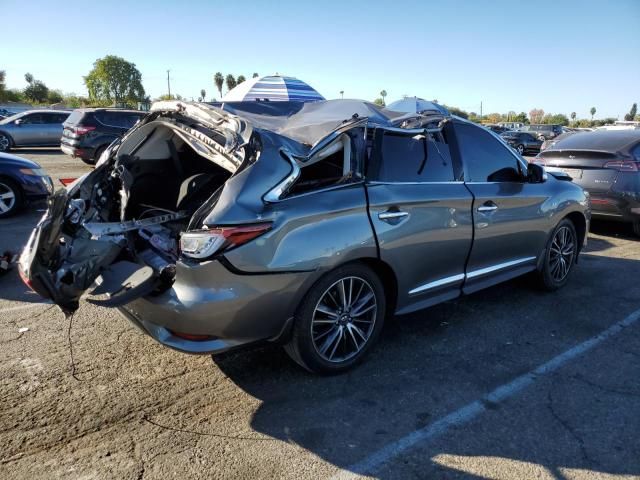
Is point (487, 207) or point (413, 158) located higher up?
point (413, 158)

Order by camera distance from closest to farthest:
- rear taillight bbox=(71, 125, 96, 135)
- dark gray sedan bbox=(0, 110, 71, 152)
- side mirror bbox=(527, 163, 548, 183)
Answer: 1. side mirror bbox=(527, 163, 548, 183)
2. rear taillight bbox=(71, 125, 96, 135)
3. dark gray sedan bbox=(0, 110, 71, 152)

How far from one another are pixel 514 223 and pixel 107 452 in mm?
3663

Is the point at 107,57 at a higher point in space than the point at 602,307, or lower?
higher

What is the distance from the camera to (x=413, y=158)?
3904 millimetres

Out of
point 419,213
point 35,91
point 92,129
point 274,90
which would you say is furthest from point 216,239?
point 35,91

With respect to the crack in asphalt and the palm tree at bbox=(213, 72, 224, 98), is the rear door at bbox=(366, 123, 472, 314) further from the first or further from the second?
the palm tree at bbox=(213, 72, 224, 98)

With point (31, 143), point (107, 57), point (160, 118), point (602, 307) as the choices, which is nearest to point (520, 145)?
point (31, 143)

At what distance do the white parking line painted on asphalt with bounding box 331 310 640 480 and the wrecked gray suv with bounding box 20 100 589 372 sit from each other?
781mm

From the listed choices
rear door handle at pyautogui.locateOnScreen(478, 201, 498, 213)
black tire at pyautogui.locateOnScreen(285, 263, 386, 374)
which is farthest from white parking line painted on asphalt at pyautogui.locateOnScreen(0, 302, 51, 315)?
rear door handle at pyautogui.locateOnScreen(478, 201, 498, 213)

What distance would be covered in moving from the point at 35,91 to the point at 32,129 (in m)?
74.1

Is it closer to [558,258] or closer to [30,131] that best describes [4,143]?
[30,131]

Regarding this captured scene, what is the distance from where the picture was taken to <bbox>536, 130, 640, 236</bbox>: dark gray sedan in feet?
24.6

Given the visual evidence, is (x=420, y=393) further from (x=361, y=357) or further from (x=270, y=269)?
(x=270, y=269)

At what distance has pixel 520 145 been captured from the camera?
30.4 m
